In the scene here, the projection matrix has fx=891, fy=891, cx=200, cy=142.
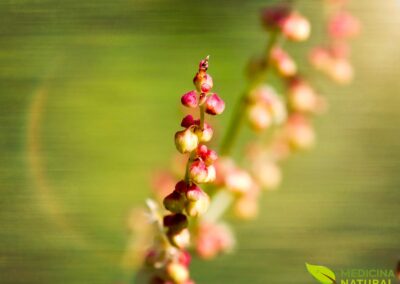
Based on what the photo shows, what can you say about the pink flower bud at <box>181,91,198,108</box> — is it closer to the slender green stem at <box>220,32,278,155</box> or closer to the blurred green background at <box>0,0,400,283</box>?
the slender green stem at <box>220,32,278,155</box>

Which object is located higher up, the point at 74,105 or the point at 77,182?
the point at 74,105

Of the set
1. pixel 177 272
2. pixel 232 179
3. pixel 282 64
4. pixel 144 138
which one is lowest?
pixel 177 272

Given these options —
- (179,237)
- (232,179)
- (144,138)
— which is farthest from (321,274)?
(144,138)

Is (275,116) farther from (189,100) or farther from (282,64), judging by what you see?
(189,100)

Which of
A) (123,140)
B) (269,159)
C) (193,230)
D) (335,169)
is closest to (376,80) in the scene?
(335,169)

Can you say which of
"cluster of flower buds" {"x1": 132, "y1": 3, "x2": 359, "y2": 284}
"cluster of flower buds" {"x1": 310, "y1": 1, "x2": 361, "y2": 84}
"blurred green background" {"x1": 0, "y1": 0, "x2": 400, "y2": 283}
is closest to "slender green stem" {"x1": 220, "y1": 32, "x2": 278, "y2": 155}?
"cluster of flower buds" {"x1": 132, "y1": 3, "x2": 359, "y2": 284}

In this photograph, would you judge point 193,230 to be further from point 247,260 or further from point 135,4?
point 135,4

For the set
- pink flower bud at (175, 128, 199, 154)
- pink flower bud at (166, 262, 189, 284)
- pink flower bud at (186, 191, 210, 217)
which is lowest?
pink flower bud at (166, 262, 189, 284)
